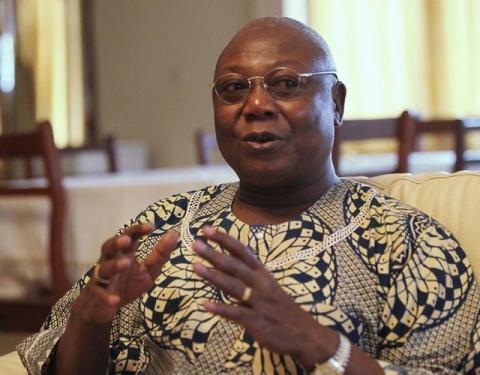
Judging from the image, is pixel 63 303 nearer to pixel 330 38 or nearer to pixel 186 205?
pixel 186 205

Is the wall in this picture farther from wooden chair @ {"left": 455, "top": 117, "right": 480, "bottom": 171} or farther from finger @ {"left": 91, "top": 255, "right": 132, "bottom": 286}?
finger @ {"left": 91, "top": 255, "right": 132, "bottom": 286}

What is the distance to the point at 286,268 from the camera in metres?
1.12

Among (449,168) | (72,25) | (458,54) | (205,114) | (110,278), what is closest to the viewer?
(110,278)

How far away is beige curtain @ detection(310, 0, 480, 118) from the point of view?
412 centimetres

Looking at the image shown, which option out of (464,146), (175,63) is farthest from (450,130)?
(175,63)

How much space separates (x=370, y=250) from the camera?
114 centimetres

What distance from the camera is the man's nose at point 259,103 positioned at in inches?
45.3

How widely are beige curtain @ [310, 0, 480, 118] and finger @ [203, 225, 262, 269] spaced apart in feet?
11.2

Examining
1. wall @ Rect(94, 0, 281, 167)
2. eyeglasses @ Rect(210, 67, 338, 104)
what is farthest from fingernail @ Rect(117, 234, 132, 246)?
wall @ Rect(94, 0, 281, 167)

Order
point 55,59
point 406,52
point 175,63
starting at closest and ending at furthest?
point 406,52 → point 175,63 → point 55,59

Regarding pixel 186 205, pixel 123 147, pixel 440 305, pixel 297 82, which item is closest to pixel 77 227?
pixel 186 205

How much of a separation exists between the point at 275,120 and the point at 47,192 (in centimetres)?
147

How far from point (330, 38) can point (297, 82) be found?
3.40 m

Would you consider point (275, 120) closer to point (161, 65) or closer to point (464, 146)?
point (464, 146)
